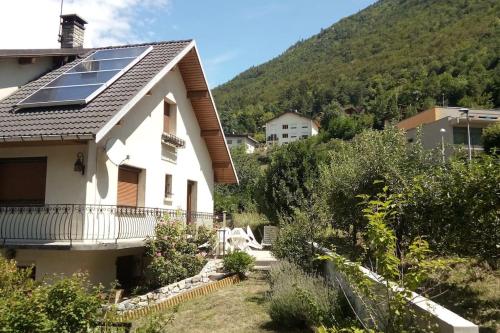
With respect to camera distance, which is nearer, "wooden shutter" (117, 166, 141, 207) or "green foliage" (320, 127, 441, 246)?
"green foliage" (320, 127, 441, 246)

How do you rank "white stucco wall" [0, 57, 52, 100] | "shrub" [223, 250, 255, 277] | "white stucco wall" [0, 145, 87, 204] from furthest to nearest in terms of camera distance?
"white stucco wall" [0, 57, 52, 100]
"shrub" [223, 250, 255, 277]
"white stucco wall" [0, 145, 87, 204]

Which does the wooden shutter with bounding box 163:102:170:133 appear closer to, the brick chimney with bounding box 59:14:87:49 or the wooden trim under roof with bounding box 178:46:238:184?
the wooden trim under roof with bounding box 178:46:238:184

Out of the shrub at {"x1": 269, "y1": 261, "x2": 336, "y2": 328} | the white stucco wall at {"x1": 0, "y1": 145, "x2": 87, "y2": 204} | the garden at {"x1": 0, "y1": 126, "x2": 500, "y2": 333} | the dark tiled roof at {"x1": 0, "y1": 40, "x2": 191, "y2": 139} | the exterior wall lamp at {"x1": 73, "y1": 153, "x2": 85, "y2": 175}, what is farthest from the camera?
the white stucco wall at {"x1": 0, "y1": 145, "x2": 87, "y2": 204}

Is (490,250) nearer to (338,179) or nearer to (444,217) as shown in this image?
(444,217)

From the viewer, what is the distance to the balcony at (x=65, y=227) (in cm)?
1030

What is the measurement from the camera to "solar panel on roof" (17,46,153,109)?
1159 centimetres

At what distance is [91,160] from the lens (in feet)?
34.7

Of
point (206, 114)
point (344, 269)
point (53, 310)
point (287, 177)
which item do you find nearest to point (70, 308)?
point (53, 310)

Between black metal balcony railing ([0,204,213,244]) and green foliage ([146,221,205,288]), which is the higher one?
black metal balcony railing ([0,204,213,244])

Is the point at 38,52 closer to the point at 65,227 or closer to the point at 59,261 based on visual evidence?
the point at 65,227

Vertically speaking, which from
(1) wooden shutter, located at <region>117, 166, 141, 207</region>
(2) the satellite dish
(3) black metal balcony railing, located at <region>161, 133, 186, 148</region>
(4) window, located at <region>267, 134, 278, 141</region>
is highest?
(4) window, located at <region>267, 134, 278, 141</region>

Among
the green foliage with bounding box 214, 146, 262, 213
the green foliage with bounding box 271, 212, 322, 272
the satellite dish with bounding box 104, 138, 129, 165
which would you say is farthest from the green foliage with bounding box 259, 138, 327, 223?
the green foliage with bounding box 214, 146, 262, 213

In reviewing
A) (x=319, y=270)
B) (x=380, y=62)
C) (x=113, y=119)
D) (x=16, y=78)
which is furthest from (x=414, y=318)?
(x=380, y=62)

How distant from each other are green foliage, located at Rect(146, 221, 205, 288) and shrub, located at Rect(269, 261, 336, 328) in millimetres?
3632
